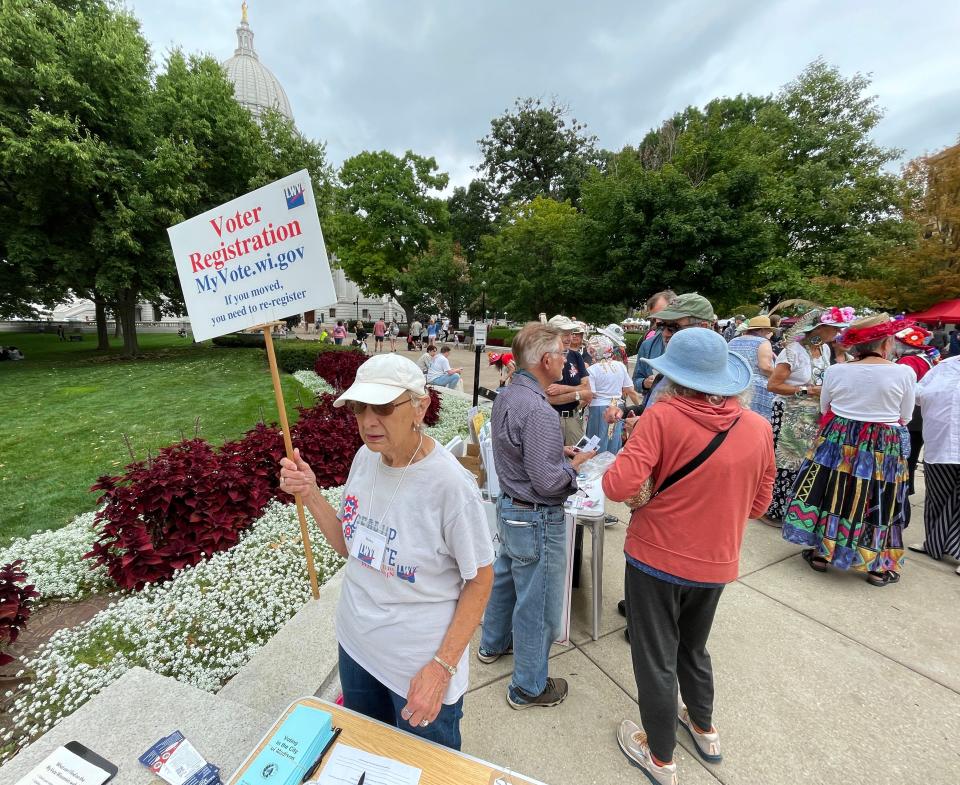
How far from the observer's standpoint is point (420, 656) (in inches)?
56.1

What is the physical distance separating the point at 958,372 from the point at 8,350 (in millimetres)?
30200

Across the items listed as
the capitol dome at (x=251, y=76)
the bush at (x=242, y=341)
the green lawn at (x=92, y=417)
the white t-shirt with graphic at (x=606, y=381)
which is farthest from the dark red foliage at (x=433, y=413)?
the capitol dome at (x=251, y=76)

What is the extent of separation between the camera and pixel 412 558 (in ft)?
4.59

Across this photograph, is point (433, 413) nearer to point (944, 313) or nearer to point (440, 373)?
point (440, 373)

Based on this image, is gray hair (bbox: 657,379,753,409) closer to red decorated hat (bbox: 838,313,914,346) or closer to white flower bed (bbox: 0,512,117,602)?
red decorated hat (bbox: 838,313,914,346)

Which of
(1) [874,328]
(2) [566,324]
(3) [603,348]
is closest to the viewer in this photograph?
(1) [874,328]

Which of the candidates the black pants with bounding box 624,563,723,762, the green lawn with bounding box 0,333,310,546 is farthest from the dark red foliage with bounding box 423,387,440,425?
the black pants with bounding box 624,563,723,762

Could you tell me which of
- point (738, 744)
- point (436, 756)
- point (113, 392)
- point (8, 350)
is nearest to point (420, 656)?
point (436, 756)

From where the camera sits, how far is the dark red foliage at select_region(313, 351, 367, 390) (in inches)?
402

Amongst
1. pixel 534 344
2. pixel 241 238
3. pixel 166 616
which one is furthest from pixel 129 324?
pixel 534 344

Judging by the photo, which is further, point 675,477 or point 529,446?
point 529,446

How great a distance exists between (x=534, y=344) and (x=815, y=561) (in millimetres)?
3466

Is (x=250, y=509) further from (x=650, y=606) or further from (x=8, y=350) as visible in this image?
(x=8, y=350)

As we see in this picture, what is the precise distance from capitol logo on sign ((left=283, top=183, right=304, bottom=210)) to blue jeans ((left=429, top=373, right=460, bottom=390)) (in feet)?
27.0
